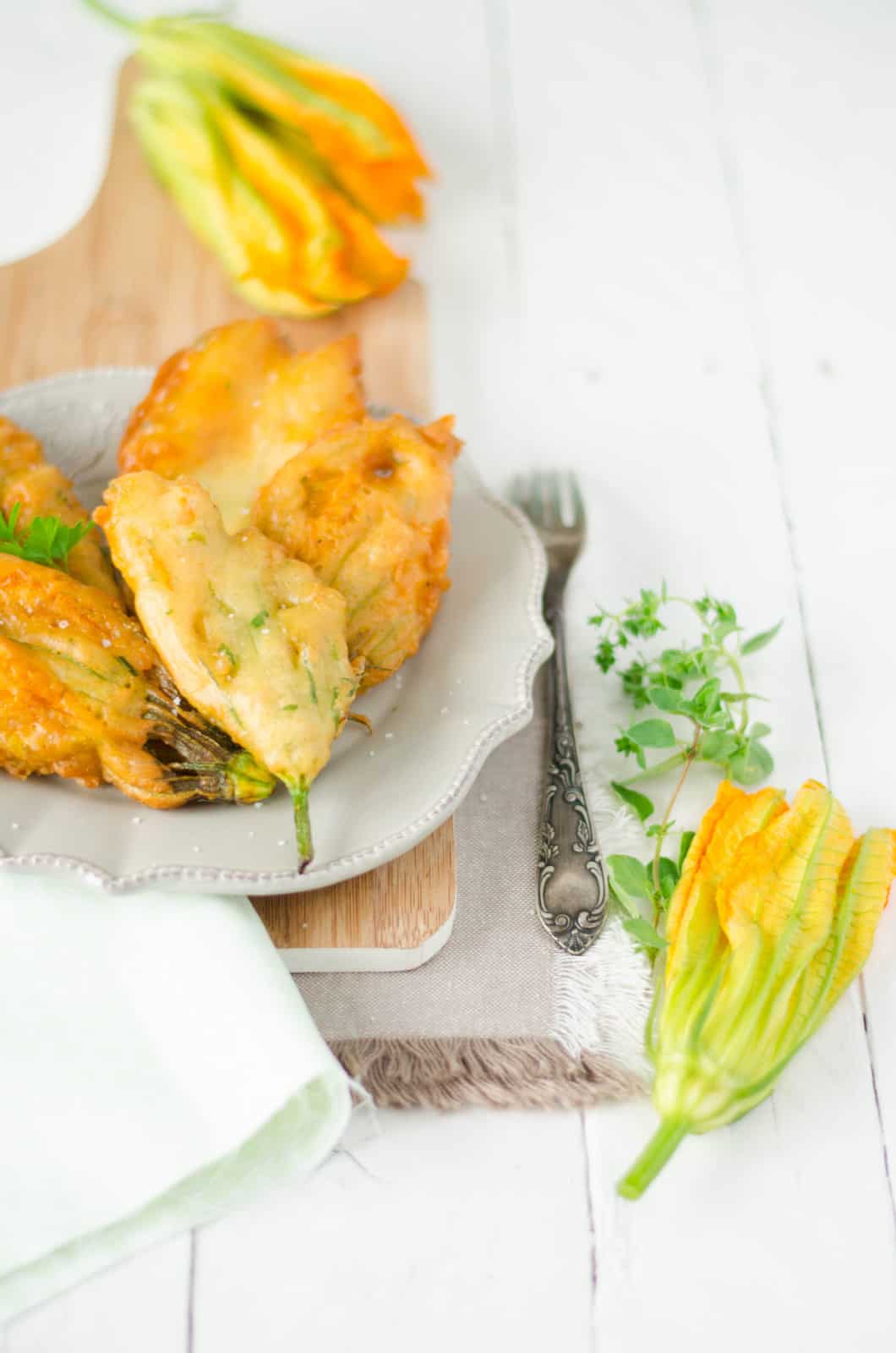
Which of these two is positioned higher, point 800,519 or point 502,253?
point 502,253

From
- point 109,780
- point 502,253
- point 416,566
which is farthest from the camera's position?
point 502,253

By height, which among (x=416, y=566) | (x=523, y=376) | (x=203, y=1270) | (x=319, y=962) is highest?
(x=416, y=566)

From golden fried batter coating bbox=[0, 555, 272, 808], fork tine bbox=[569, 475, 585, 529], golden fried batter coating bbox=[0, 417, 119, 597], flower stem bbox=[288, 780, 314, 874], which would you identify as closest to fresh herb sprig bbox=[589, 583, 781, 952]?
fork tine bbox=[569, 475, 585, 529]

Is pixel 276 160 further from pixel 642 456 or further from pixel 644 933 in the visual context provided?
pixel 644 933

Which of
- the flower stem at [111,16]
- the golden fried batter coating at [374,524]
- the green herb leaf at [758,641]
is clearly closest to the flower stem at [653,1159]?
the golden fried batter coating at [374,524]

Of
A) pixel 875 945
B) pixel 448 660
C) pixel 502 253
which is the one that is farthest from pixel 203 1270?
pixel 502 253

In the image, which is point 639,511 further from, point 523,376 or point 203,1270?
point 203,1270

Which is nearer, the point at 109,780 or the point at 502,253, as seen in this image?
the point at 109,780
